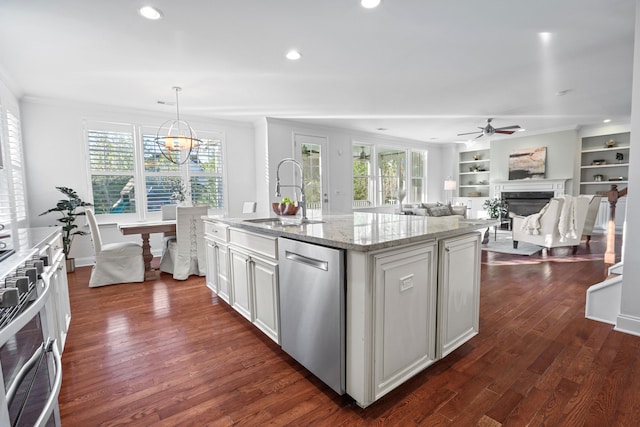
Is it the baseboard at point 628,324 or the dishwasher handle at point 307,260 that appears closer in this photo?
the dishwasher handle at point 307,260

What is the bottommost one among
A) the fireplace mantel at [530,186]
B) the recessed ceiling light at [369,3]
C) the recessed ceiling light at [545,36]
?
the fireplace mantel at [530,186]

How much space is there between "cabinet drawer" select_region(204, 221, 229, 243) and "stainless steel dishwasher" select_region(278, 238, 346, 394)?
0.95 m

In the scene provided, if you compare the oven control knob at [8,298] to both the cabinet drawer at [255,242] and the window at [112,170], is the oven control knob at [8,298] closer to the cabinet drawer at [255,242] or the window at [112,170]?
the cabinet drawer at [255,242]

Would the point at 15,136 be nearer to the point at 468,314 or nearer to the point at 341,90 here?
the point at 341,90

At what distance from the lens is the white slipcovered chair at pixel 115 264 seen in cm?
361

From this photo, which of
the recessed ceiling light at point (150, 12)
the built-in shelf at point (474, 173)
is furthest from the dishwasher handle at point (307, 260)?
the built-in shelf at point (474, 173)

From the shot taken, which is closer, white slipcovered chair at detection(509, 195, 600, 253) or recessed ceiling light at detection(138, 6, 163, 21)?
recessed ceiling light at detection(138, 6, 163, 21)

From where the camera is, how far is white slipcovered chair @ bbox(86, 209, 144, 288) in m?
3.61

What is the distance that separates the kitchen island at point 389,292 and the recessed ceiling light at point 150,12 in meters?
1.67

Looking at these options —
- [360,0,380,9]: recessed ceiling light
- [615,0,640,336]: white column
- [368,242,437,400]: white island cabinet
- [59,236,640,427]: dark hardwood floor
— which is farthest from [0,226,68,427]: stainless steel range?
[615,0,640,336]: white column

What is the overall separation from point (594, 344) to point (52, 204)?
6377 millimetres

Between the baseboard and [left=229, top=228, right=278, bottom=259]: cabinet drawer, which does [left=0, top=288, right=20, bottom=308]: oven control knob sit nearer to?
[left=229, top=228, right=278, bottom=259]: cabinet drawer

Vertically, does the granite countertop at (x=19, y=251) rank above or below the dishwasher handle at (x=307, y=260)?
above

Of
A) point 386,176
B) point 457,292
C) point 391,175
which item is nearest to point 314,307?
point 457,292
